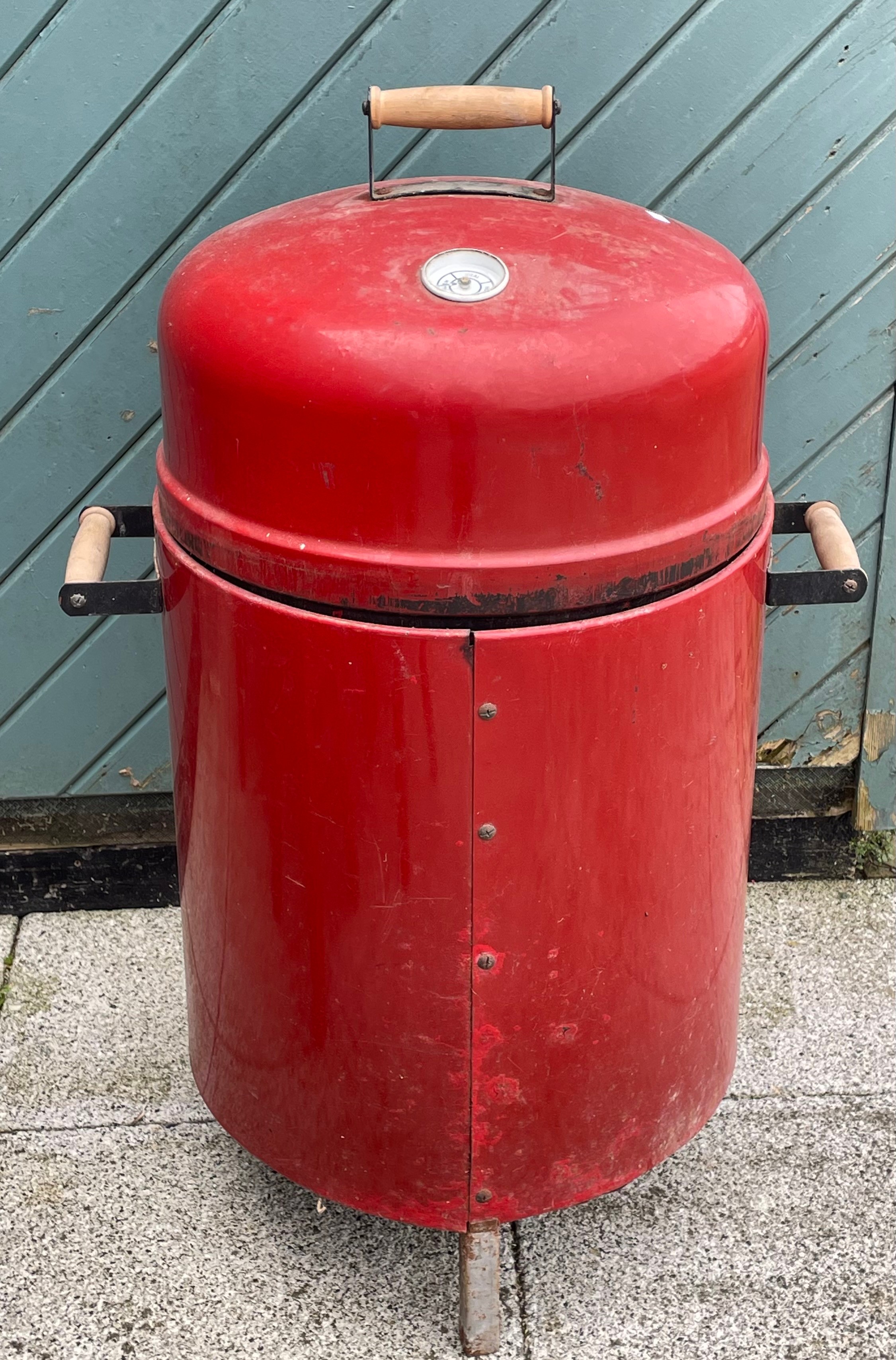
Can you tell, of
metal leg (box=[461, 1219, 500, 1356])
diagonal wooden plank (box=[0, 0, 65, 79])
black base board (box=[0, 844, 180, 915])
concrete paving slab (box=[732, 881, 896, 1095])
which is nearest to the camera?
metal leg (box=[461, 1219, 500, 1356])

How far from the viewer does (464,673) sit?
54.9 inches

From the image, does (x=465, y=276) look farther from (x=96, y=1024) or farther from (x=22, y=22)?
(x=96, y=1024)

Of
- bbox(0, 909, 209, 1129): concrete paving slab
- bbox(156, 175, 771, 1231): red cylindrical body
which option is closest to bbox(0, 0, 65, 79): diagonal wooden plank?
bbox(156, 175, 771, 1231): red cylindrical body

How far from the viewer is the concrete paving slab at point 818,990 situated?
7.46ft

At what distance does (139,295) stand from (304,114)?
400mm

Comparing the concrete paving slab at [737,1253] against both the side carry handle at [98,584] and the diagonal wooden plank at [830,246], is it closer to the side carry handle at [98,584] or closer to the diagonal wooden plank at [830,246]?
the side carry handle at [98,584]

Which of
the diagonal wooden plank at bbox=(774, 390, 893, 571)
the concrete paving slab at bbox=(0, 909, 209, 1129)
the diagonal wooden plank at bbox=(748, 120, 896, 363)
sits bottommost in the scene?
the concrete paving slab at bbox=(0, 909, 209, 1129)

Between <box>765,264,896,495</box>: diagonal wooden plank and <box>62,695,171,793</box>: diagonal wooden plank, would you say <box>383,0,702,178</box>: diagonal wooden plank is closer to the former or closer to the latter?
<box>765,264,896,495</box>: diagonal wooden plank

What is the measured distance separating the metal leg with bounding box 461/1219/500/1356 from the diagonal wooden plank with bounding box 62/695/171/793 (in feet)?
3.77

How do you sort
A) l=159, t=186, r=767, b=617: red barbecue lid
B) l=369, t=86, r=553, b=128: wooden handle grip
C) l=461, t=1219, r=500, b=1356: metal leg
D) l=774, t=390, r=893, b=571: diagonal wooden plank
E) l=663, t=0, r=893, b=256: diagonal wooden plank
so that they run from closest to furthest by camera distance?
l=159, t=186, r=767, b=617: red barbecue lid → l=369, t=86, r=553, b=128: wooden handle grip → l=461, t=1219, r=500, b=1356: metal leg → l=663, t=0, r=893, b=256: diagonal wooden plank → l=774, t=390, r=893, b=571: diagonal wooden plank

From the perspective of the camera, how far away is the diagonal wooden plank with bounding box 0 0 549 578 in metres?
2.11

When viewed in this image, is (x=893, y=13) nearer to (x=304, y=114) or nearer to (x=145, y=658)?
(x=304, y=114)

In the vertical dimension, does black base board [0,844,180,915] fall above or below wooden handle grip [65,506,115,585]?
below

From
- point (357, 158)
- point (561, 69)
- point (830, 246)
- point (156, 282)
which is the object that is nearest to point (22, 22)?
point (156, 282)
